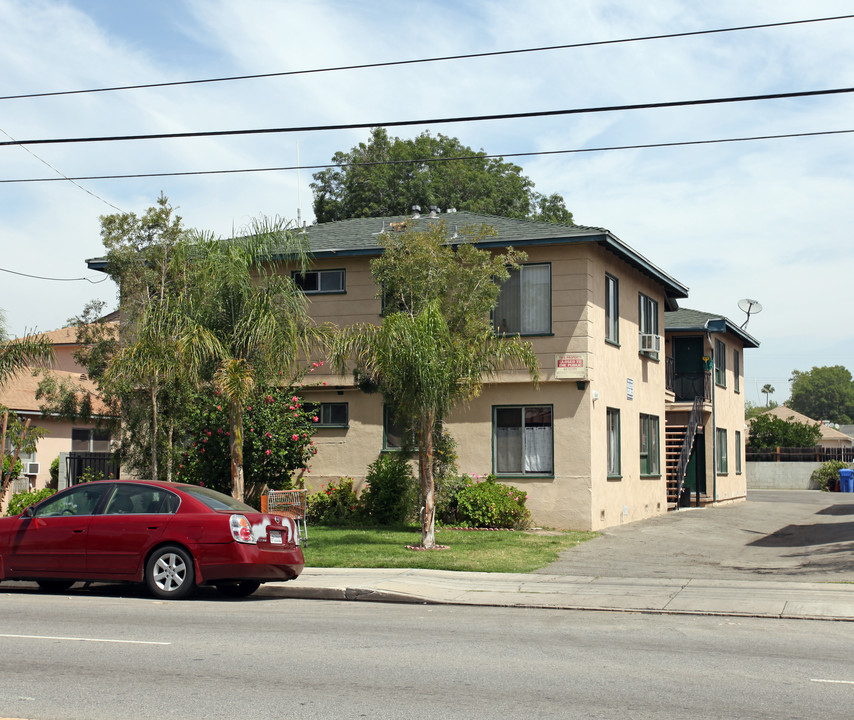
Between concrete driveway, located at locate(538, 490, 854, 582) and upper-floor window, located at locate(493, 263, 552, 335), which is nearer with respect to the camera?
concrete driveway, located at locate(538, 490, 854, 582)

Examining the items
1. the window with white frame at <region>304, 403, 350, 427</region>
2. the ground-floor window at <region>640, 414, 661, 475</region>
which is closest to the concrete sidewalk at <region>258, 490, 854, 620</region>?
the ground-floor window at <region>640, 414, 661, 475</region>

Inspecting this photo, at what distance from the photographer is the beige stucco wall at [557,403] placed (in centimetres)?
2059

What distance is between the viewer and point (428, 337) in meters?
15.6

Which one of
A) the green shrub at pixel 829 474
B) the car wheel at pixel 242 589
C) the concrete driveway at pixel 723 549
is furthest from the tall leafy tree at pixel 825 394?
the car wheel at pixel 242 589

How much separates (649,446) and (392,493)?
8.47 m

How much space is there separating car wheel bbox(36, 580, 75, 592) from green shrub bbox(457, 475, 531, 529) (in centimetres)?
885

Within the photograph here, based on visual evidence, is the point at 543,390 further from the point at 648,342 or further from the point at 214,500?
the point at 214,500

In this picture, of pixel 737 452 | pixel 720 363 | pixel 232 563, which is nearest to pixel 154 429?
pixel 232 563

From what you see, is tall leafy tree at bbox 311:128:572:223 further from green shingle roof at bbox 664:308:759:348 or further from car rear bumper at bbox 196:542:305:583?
car rear bumper at bbox 196:542:305:583

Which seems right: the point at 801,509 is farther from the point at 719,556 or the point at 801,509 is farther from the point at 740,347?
the point at 719,556

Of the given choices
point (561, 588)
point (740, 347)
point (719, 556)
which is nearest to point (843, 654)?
point (561, 588)

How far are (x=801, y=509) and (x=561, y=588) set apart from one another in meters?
19.3

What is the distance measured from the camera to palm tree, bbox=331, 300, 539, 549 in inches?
616

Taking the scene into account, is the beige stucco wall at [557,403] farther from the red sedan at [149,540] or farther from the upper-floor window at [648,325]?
the red sedan at [149,540]
